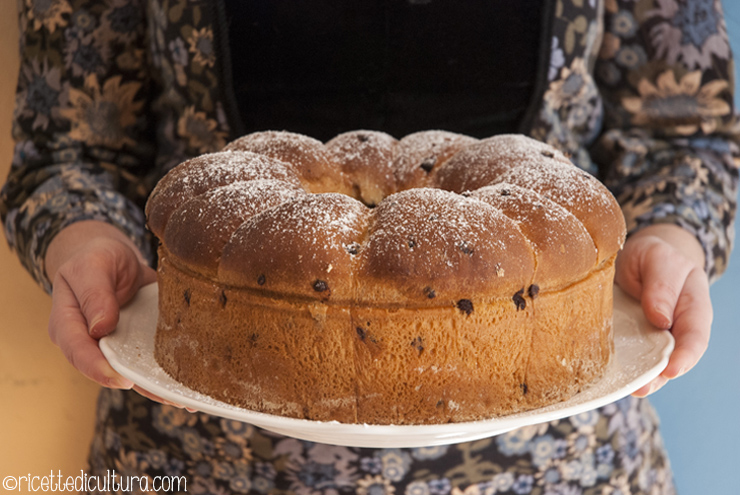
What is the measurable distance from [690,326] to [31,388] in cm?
209

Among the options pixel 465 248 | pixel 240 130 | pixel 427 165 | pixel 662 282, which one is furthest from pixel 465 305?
pixel 240 130

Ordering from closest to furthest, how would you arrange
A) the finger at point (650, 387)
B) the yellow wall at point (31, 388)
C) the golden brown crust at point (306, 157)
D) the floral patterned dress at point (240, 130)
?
the finger at point (650, 387) → the golden brown crust at point (306, 157) → the floral patterned dress at point (240, 130) → the yellow wall at point (31, 388)

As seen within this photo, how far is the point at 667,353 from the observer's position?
102cm

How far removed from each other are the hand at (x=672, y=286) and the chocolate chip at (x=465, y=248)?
42cm

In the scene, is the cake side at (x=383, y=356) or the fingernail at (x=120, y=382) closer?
the cake side at (x=383, y=356)

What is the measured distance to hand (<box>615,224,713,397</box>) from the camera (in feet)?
3.59

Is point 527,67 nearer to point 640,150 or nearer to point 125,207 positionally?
point 640,150

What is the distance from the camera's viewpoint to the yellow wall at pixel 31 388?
2158mm

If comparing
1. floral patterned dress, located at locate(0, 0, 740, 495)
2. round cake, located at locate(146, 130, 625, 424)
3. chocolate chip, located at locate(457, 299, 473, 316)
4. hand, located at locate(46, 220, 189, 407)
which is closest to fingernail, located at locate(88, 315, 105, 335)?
hand, located at locate(46, 220, 189, 407)

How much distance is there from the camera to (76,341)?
112 centimetres

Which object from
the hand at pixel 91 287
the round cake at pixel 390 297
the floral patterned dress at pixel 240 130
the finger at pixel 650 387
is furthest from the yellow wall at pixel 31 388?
the finger at pixel 650 387

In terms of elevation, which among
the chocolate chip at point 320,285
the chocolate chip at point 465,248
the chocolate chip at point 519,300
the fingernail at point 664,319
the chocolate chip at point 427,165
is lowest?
the fingernail at point 664,319

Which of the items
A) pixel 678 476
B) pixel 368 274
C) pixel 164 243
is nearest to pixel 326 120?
pixel 164 243

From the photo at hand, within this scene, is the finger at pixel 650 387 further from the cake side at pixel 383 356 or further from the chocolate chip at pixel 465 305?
the chocolate chip at pixel 465 305
